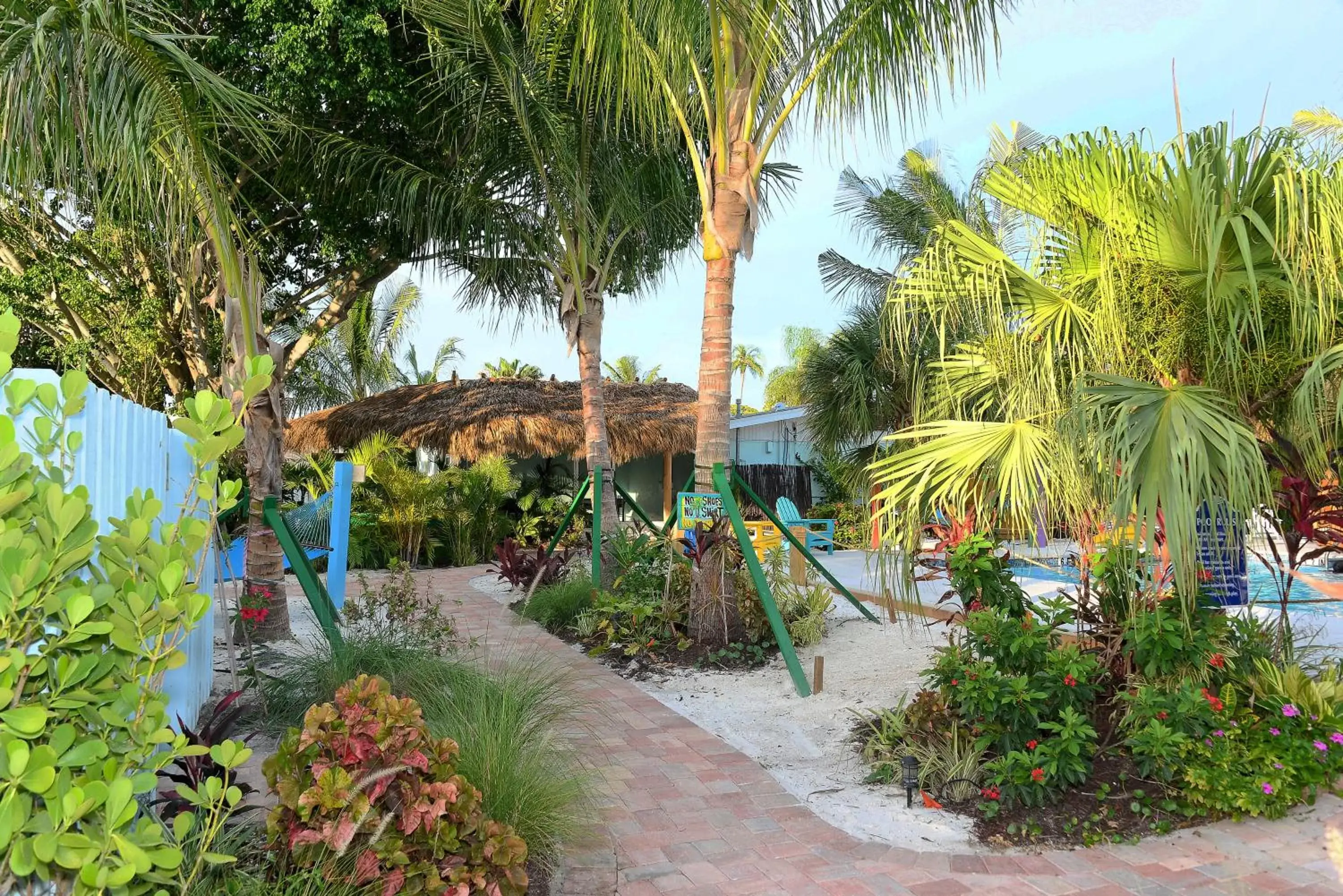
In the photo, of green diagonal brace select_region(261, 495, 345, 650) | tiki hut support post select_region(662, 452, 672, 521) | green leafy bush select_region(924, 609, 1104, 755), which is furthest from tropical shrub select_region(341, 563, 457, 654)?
tiki hut support post select_region(662, 452, 672, 521)

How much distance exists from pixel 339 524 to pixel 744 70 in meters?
5.73

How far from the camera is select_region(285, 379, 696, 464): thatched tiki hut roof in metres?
15.4

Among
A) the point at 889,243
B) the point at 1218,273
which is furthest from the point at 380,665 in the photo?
the point at 889,243

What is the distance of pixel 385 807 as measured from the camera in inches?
111

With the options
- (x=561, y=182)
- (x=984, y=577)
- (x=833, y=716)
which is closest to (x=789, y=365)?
(x=561, y=182)

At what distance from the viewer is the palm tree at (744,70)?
5.96 metres

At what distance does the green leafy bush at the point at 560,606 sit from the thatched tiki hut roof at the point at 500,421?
6.39 m

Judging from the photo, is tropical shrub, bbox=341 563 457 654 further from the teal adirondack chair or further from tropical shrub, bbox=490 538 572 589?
the teal adirondack chair

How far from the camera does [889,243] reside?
58.2 feet

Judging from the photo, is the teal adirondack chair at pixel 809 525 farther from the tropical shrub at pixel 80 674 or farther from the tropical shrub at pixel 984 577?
the tropical shrub at pixel 80 674

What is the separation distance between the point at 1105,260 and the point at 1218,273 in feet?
1.76

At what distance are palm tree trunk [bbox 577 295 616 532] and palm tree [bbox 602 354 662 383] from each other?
2995 centimetres

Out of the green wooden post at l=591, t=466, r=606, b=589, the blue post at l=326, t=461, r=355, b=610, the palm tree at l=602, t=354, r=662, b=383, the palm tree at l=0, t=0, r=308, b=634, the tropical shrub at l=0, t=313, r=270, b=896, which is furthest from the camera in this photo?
the palm tree at l=602, t=354, r=662, b=383

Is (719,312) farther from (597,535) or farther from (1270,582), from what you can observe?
(1270,582)
